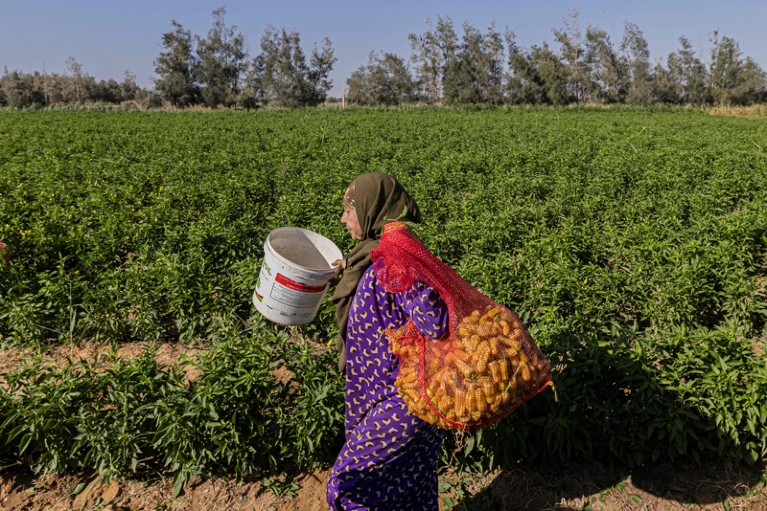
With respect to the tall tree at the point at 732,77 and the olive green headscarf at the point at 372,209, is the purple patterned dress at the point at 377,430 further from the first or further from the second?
the tall tree at the point at 732,77

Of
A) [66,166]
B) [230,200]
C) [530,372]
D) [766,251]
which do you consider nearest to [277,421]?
[530,372]

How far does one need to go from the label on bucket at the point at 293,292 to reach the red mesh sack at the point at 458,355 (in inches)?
29.7

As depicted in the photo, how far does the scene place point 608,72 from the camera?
57.2 m

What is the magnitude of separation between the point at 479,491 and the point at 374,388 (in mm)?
1231

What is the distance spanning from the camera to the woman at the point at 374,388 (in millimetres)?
2205

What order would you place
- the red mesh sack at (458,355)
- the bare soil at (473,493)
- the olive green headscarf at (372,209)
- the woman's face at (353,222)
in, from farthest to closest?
the bare soil at (473,493) → the woman's face at (353,222) → the olive green headscarf at (372,209) → the red mesh sack at (458,355)

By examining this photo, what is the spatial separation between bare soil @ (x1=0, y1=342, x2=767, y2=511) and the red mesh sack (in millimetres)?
1314

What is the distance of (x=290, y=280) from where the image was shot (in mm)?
2727

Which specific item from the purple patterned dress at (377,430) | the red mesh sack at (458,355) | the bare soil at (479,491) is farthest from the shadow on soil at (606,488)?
the red mesh sack at (458,355)

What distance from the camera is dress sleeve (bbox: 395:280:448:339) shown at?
78.4 inches

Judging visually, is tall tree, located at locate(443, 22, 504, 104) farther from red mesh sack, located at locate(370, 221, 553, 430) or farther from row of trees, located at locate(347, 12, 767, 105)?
red mesh sack, located at locate(370, 221, 553, 430)

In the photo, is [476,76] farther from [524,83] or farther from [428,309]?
[428,309]

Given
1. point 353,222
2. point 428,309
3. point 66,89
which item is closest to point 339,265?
point 353,222

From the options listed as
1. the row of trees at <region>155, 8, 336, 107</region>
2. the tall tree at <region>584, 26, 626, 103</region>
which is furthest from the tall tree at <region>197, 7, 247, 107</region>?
the tall tree at <region>584, 26, 626, 103</region>
